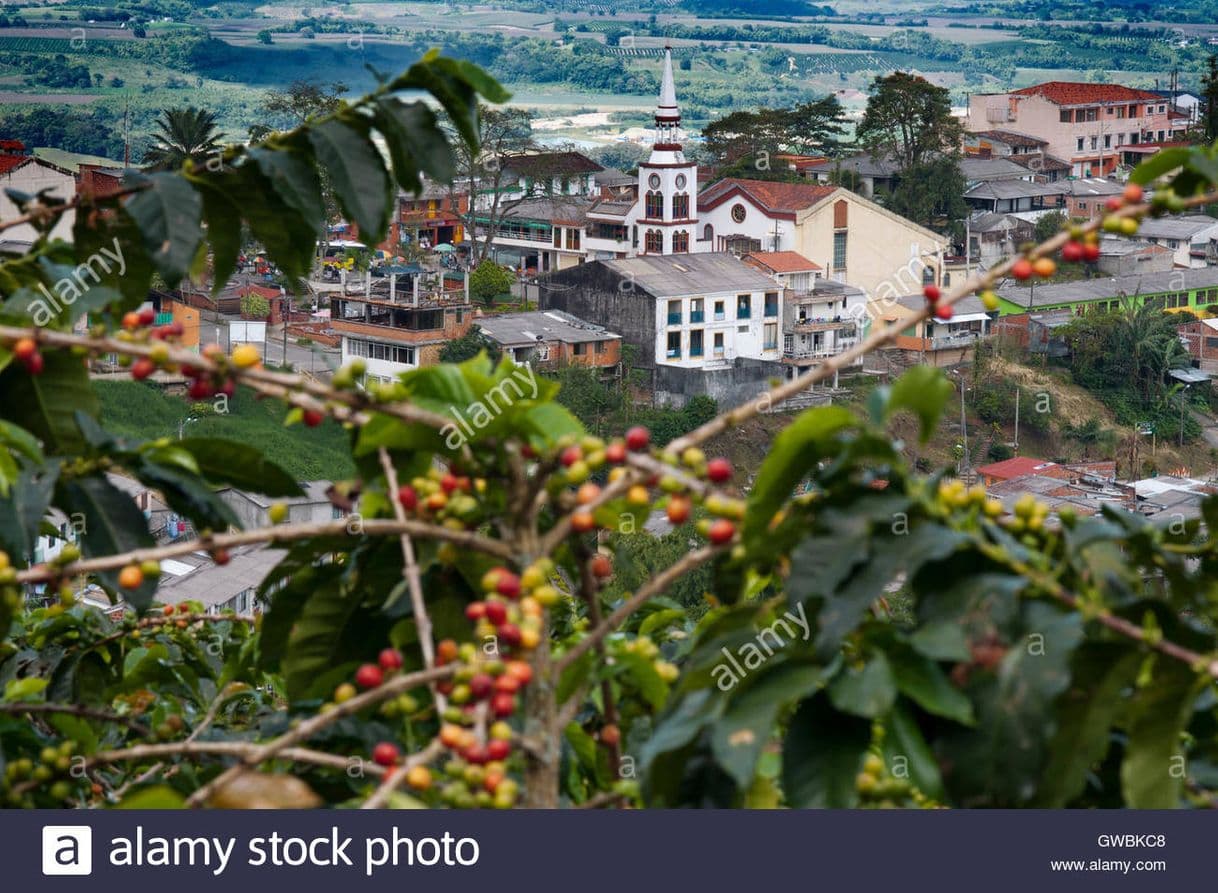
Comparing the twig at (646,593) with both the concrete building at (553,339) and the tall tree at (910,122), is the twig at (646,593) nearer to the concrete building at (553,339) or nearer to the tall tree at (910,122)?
the concrete building at (553,339)

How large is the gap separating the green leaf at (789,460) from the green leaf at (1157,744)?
29 cm

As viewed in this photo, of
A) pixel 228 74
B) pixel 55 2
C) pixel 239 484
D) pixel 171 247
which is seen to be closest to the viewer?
pixel 239 484

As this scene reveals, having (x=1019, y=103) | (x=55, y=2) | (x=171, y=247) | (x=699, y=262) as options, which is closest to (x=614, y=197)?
(x=699, y=262)

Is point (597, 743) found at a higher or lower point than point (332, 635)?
lower

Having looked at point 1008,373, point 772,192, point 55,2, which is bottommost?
point 1008,373

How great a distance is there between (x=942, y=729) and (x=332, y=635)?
64 cm

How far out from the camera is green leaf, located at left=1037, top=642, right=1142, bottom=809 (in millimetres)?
1164

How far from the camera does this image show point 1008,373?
28594 millimetres

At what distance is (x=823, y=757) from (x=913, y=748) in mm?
71

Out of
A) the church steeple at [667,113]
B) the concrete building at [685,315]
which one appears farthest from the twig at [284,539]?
the church steeple at [667,113]

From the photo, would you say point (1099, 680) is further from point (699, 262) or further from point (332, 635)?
point (699, 262)

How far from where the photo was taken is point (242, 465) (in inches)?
61.1

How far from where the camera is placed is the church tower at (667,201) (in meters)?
33.2

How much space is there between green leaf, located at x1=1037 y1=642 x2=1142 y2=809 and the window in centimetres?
3304
